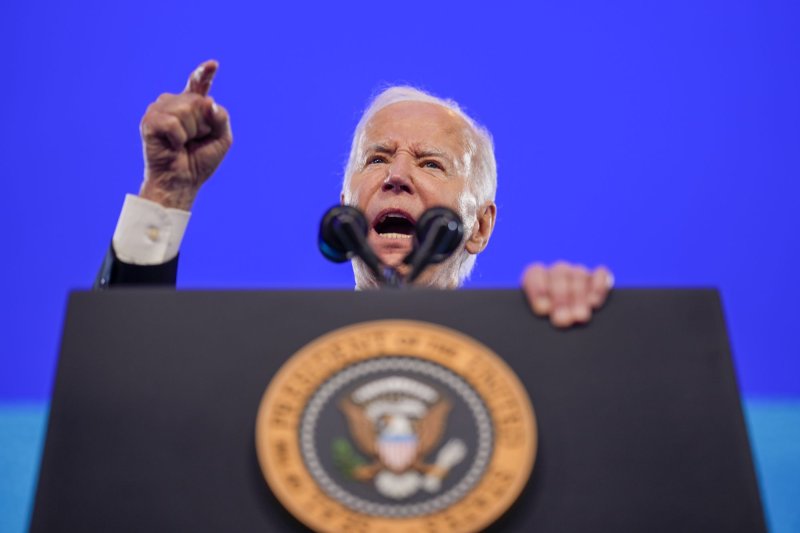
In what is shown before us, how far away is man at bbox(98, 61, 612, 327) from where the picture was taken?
0.76 metres

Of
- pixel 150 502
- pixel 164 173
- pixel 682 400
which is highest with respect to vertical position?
pixel 164 173

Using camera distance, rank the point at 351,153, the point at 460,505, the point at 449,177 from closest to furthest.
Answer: the point at 460,505 → the point at 449,177 → the point at 351,153

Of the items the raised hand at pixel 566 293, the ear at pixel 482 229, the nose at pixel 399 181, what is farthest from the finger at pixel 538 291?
the ear at pixel 482 229

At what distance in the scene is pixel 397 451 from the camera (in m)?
0.65

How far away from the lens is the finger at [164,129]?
1.00 metres

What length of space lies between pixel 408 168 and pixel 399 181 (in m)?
0.06

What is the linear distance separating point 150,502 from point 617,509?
0.38 meters

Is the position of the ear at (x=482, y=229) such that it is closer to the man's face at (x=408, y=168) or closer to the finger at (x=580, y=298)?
the man's face at (x=408, y=168)

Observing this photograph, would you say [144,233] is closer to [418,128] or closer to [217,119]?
[217,119]

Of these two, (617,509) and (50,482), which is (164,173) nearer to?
(50,482)

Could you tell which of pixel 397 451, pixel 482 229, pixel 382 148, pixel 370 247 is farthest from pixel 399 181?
pixel 397 451

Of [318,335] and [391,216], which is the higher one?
[391,216]

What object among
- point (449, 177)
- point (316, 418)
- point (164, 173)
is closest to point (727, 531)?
point (316, 418)

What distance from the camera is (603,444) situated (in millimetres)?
686
